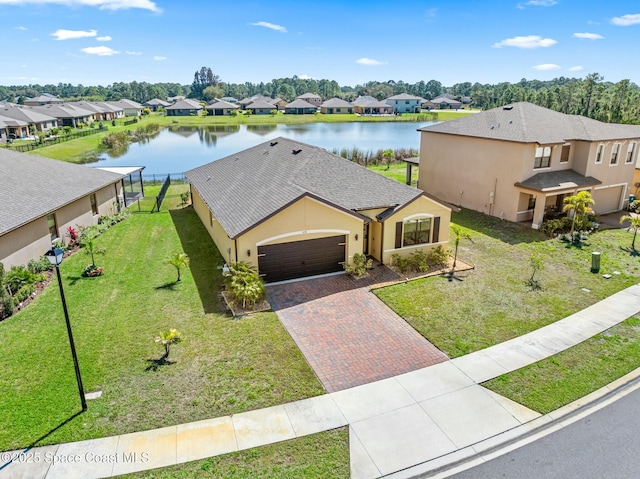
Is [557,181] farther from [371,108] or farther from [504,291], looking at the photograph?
[371,108]

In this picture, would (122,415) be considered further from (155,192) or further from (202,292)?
(155,192)

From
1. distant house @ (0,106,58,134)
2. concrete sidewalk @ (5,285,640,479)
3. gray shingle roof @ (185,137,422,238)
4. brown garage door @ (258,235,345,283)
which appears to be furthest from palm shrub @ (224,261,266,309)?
distant house @ (0,106,58,134)

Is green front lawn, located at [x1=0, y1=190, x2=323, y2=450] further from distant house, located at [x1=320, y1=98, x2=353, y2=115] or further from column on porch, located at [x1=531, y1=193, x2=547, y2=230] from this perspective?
distant house, located at [x1=320, y1=98, x2=353, y2=115]

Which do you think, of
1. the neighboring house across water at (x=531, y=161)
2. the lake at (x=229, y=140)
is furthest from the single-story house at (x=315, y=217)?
the lake at (x=229, y=140)

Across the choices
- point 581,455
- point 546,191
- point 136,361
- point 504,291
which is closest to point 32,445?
point 136,361

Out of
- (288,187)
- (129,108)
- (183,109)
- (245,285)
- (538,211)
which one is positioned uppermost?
(129,108)

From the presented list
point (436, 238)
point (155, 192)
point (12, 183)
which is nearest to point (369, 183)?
point (436, 238)

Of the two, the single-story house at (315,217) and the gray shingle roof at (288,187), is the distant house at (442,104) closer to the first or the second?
the gray shingle roof at (288,187)
